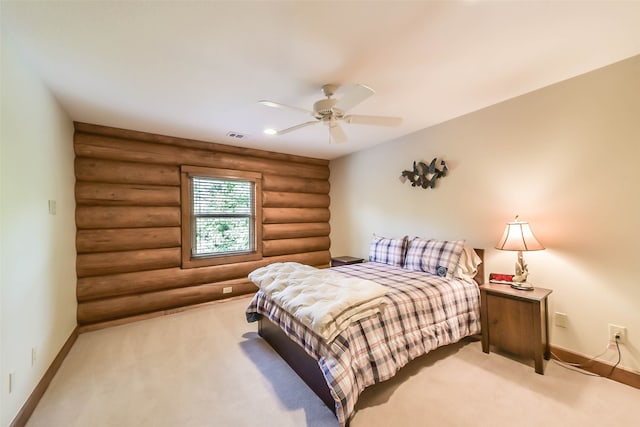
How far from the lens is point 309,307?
201cm

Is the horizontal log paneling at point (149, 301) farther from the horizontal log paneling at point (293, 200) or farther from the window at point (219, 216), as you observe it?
the horizontal log paneling at point (293, 200)

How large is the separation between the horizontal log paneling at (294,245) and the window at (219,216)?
7.3 inches

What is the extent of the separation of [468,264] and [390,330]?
148cm

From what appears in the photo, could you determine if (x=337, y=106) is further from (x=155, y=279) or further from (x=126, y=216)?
(x=155, y=279)

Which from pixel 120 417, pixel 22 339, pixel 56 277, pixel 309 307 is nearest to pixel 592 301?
pixel 309 307

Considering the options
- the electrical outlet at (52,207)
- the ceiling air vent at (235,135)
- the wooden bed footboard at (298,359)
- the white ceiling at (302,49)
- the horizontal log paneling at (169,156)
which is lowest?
the wooden bed footboard at (298,359)

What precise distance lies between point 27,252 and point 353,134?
357 cm

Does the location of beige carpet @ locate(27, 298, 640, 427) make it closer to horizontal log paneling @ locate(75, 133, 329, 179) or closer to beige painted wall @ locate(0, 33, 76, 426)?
beige painted wall @ locate(0, 33, 76, 426)

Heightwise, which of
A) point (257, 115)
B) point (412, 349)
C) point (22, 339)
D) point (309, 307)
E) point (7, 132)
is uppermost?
point (257, 115)

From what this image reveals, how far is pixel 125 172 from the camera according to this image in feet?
11.5

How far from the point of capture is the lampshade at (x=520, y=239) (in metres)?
2.40

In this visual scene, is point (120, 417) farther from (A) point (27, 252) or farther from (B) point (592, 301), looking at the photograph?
(B) point (592, 301)

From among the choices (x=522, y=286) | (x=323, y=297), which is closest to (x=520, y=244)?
(x=522, y=286)

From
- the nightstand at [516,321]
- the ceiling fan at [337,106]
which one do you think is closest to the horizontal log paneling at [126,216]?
the ceiling fan at [337,106]
